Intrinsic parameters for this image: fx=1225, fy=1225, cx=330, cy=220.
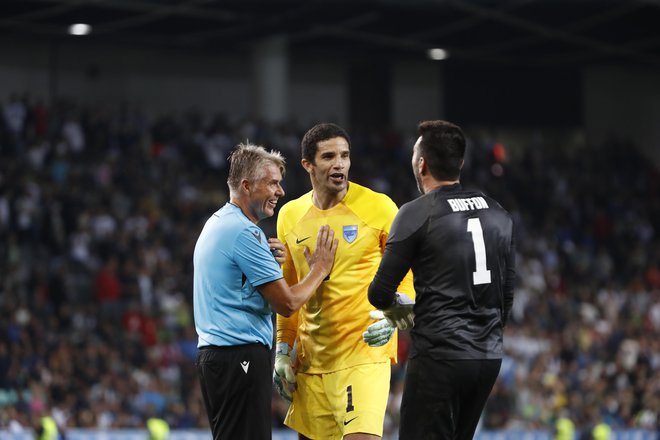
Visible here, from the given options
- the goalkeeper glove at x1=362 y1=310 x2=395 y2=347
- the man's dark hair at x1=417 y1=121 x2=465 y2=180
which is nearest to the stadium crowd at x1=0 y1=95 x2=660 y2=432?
the goalkeeper glove at x1=362 y1=310 x2=395 y2=347

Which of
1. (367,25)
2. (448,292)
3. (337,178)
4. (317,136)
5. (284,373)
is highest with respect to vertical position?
(367,25)

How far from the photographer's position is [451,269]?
21.0 feet

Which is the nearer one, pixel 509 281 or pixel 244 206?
pixel 509 281

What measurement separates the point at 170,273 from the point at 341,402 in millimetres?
16119

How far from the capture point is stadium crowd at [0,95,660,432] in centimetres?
2006

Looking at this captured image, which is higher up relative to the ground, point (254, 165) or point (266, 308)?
point (254, 165)

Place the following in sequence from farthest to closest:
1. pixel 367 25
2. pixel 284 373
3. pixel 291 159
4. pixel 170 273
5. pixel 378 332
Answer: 1. pixel 367 25
2. pixel 291 159
3. pixel 170 273
4. pixel 284 373
5. pixel 378 332

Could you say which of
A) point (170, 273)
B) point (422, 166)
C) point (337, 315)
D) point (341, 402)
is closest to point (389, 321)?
point (337, 315)

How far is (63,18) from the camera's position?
1110 inches

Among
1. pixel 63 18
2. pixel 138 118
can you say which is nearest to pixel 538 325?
pixel 138 118

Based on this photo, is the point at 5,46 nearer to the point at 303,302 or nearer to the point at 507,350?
the point at 507,350

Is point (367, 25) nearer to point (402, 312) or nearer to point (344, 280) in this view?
point (344, 280)

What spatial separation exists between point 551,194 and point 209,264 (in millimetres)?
26683

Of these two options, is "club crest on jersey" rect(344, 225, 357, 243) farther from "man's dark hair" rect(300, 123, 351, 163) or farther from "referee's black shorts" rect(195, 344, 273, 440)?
"referee's black shorts" rect(195, 344, 273, 440)
